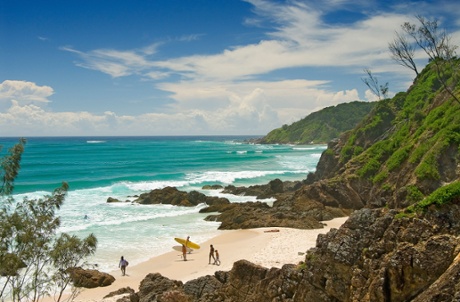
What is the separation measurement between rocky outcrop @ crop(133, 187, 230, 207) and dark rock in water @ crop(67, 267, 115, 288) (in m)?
23.0

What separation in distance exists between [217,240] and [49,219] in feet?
56.0

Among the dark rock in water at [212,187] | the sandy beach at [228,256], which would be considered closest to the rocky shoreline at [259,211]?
the sandy beach at [228,256]

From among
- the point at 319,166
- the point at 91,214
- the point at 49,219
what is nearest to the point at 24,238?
the point at 49,219

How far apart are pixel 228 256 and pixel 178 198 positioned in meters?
21.6

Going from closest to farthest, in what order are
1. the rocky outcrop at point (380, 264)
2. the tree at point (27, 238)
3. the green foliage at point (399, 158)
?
1. the rocky outcrop at point (380, 264)
2. the tree at point (27, 238)
3. the green foliage at point (399, 158)

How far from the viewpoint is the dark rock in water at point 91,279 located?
21.3m

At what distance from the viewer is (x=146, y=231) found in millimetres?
34125

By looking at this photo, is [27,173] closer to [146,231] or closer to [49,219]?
[146,231]

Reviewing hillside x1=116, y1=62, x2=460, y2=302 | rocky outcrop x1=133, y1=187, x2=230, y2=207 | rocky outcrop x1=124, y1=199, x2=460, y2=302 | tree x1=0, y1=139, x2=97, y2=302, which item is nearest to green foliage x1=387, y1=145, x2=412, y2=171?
rocky outcrop x1=133, y1=187, x2=230, y2=207

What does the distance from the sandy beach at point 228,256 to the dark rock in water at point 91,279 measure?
0.42 m

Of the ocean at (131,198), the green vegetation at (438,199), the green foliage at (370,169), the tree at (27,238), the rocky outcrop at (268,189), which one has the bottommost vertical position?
the ocean at (131,198)

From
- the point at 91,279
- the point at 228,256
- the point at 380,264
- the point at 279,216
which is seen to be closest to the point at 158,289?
the point at 91,279

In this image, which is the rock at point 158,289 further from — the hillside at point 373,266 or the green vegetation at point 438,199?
the green vegetation at point 438,199

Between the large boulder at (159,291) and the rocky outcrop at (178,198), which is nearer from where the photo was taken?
the large boulder at (159,291)
